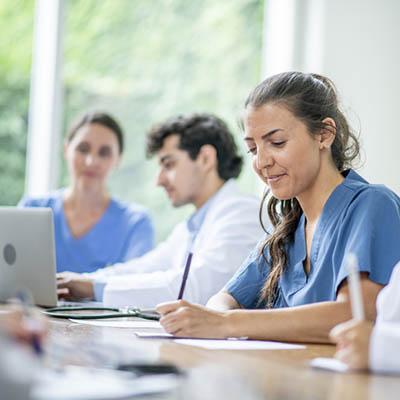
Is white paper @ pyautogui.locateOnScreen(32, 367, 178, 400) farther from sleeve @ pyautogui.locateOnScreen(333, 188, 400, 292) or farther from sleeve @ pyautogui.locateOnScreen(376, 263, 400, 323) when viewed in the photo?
sleeve @ pyautogui.locateOnScreen(333, 188, 400, 292)

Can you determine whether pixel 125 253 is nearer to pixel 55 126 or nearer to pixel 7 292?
pixel 55 126

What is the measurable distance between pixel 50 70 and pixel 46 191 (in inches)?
22.4

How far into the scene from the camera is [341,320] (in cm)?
179

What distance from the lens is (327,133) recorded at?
207cm

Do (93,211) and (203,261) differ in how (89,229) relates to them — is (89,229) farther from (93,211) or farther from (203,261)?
(203,261)

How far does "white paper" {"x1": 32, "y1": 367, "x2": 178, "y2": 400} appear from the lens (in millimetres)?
985

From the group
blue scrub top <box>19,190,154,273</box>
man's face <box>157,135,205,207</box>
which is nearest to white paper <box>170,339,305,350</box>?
man's face <box>157,135,205,207</box>

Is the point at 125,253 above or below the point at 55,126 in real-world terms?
below

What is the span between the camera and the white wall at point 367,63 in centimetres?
396

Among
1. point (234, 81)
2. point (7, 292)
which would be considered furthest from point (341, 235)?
point (234, 81)

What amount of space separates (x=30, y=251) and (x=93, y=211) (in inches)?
52.3

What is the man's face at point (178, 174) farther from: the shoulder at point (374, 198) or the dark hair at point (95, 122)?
the shoulder at point (374, 198)

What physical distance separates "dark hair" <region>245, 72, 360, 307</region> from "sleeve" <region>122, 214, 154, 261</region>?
169 cm

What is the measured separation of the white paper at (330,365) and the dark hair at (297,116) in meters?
0.68
